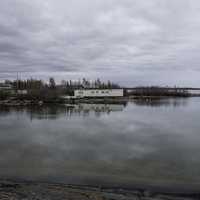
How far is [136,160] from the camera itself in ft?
23.0

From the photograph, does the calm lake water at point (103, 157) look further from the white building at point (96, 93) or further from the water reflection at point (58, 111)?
the white building at point (96, 93)

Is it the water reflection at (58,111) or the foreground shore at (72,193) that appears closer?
the foreground shore at (72,193)

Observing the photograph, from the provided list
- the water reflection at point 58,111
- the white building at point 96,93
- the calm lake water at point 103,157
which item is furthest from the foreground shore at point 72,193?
the white building at point 96,93

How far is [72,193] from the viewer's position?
468 centimetres

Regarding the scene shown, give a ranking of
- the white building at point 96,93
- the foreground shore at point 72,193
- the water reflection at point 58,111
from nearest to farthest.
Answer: the foreground shore at point 72,193 < the water reflection at point 58,111 < the white building at point 96,93

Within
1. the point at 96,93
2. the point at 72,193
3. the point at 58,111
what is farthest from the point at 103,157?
the point at 96,93

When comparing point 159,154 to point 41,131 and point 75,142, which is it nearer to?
point 75,142

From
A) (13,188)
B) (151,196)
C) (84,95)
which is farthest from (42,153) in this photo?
(84,95)

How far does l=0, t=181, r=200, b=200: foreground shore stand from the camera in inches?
178

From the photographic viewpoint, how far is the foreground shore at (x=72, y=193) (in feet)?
14.8

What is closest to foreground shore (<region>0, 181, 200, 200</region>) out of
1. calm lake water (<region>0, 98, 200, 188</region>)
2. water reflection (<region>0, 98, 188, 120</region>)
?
calm lake water (<region>0, 98, 200, 188</region>)

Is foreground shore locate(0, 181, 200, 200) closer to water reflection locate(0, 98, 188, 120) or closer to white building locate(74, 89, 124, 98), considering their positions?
water reflection locate(0, 98, 188, 120)

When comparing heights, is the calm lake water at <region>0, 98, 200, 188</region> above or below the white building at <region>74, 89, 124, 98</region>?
below

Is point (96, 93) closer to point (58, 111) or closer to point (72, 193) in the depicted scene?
point (58, 111)
